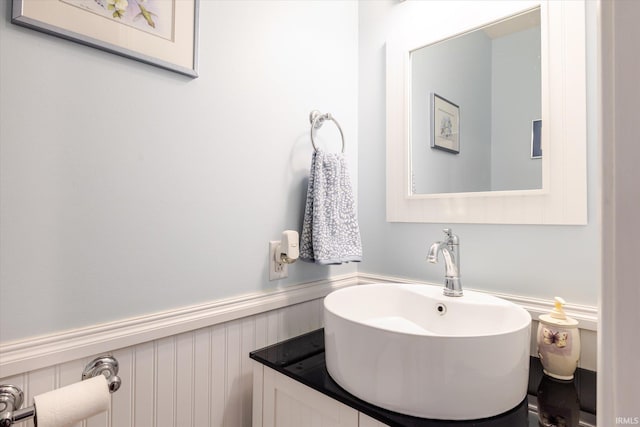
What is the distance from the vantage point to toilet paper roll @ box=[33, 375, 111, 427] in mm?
569

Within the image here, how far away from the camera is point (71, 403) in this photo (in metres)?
0.59

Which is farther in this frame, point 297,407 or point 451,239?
point 451,239

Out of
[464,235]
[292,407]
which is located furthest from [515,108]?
[292,407]

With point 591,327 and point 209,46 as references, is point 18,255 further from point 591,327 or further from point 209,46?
point 591,327

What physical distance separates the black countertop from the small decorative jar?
0.03 m

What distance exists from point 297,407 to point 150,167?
69cm

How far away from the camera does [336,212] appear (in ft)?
3.65

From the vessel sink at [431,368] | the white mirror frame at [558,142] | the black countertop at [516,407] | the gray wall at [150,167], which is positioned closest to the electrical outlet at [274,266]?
the gray wall at [150,167]

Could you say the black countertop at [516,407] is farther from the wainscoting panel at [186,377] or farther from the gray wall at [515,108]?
the gray wall at [515,108]

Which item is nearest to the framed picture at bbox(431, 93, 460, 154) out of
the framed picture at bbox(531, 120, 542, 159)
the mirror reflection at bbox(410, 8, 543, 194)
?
the mirror reflection at bbox(410, 8, 543, 194)

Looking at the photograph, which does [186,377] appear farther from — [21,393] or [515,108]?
[515,108]

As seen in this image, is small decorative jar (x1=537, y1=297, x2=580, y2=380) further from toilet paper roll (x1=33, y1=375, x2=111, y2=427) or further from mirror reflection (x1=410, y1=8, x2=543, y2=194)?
toilet paper roll (x1=33, y1=375, x2=111, y2=427)
